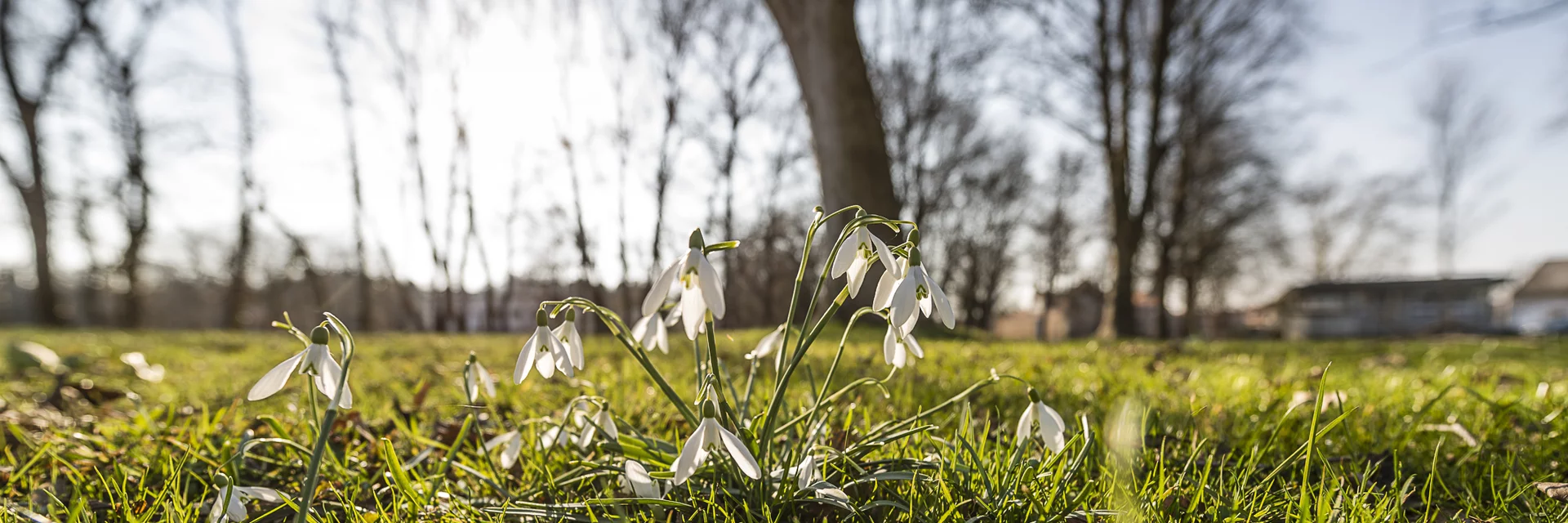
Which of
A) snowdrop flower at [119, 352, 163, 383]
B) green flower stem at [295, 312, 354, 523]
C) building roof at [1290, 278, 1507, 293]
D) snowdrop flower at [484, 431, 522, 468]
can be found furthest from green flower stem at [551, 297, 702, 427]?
building roof at [1290, 278, 1507, 293]

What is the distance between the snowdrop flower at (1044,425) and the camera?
119 centimetres

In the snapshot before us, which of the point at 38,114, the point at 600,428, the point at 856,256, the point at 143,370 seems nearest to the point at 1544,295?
the point at 856,256

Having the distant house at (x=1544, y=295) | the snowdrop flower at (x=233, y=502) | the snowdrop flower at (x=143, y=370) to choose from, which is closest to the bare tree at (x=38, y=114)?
the snowdrop flower at (x=143, y=370)

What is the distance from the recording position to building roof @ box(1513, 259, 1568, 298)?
4341cm

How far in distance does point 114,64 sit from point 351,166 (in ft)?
16.5

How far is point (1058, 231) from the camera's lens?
92.1 feet

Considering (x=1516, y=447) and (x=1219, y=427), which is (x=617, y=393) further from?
(x=1516, y=447)

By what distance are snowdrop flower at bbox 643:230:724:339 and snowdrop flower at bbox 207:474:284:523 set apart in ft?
2.54

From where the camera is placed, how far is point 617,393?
95.0 inches

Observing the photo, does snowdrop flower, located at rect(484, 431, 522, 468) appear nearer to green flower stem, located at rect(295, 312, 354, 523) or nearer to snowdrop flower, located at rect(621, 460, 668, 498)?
snowdrop flower, located at rect(621, 460, 668, 498)

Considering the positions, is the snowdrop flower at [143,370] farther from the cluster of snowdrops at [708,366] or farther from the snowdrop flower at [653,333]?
the snowdrop flower at [653,333]

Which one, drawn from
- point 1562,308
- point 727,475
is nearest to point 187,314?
point 727,475

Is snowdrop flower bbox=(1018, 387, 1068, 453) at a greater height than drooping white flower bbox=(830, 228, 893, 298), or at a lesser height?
lesser

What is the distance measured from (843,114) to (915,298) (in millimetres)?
5721
